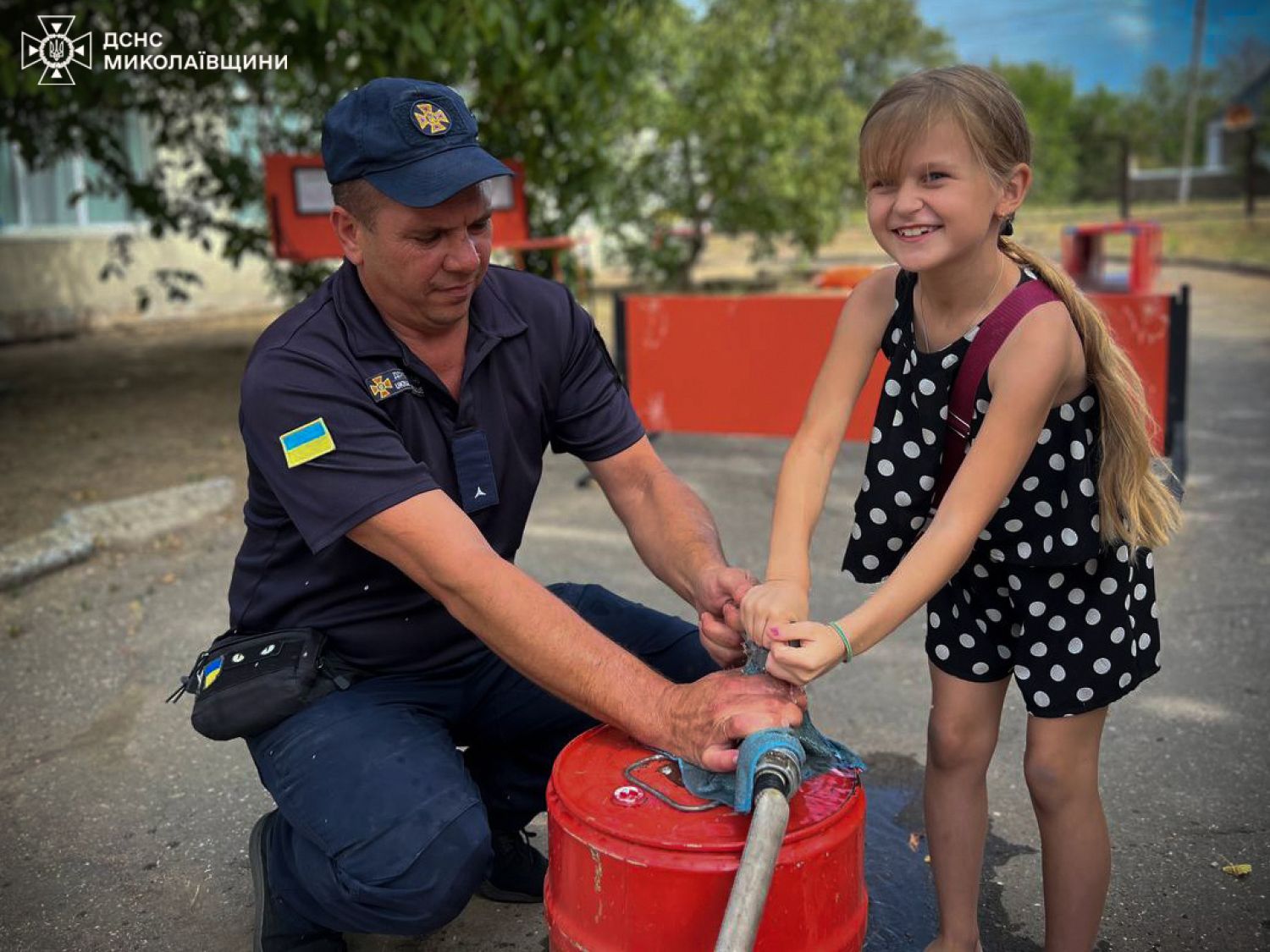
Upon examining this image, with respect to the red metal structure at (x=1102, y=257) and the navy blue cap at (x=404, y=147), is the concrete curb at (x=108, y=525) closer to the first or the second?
the navy blue cap at (x=404, y=147)

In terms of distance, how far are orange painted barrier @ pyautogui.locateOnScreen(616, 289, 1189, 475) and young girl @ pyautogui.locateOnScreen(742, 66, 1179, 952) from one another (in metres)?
3.21

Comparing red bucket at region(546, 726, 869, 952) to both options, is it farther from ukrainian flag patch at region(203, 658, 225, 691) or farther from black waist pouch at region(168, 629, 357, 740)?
ukrainian flag patch at region(203, 658, 225, 691)

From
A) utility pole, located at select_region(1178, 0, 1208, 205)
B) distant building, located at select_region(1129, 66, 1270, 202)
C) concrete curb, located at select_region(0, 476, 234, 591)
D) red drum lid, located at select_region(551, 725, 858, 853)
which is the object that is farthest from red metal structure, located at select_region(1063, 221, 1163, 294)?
utility pole, located at select_region(1178, 0, 1208, 205)

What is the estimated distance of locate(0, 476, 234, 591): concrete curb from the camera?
16.3 ft

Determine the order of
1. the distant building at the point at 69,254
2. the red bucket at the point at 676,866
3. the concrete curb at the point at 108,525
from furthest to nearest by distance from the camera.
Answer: the distant building at the point at 69,254
the concrete curb at the point at 108,525
the red bucket at the point at 676,866

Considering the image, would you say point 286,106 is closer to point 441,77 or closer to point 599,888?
point 441,77

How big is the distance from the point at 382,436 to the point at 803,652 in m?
0.87

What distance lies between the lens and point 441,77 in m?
7.39

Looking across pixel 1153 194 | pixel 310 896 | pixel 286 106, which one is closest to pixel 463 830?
pixel 310 896

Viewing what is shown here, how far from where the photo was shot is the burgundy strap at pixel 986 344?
2195mm

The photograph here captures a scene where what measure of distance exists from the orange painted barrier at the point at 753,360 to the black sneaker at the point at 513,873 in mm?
3234

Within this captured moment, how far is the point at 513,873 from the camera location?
2768 millimetres

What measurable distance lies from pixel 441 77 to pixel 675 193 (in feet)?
21.2

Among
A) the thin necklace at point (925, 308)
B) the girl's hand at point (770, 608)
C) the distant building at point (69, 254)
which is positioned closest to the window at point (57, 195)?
the distant building at point (69, 254)
